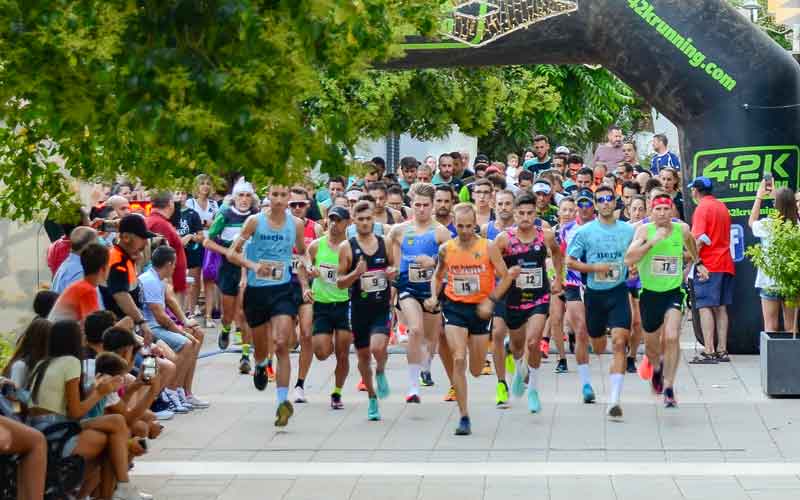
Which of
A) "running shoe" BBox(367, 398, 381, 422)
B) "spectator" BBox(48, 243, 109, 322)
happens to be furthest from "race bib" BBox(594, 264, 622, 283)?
"spectator" BBox(48, 243, 109, 322)

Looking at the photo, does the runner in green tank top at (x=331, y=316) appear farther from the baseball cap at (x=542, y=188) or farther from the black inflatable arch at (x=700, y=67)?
the baseball cap at (x=542, y=188)

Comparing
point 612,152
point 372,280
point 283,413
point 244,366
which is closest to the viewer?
point 283,413

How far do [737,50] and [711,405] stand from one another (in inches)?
163

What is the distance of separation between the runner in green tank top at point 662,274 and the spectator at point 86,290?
4.46m

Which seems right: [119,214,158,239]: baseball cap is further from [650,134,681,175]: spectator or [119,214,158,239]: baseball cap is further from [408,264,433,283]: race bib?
[650,134,681,175]: spectator

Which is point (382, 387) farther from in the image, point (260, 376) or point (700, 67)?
point (700, 67)

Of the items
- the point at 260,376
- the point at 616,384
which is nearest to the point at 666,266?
the point at 616,384

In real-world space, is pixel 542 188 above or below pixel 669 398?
above

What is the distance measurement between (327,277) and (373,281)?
0.52m

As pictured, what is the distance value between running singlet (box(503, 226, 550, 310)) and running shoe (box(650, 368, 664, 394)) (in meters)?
1.30

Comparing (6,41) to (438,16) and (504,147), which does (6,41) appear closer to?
(438,16)

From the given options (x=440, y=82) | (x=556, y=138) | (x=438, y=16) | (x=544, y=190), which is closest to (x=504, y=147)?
(x=556, y=138)

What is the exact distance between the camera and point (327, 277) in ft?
42.1

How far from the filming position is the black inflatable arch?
1520cm
